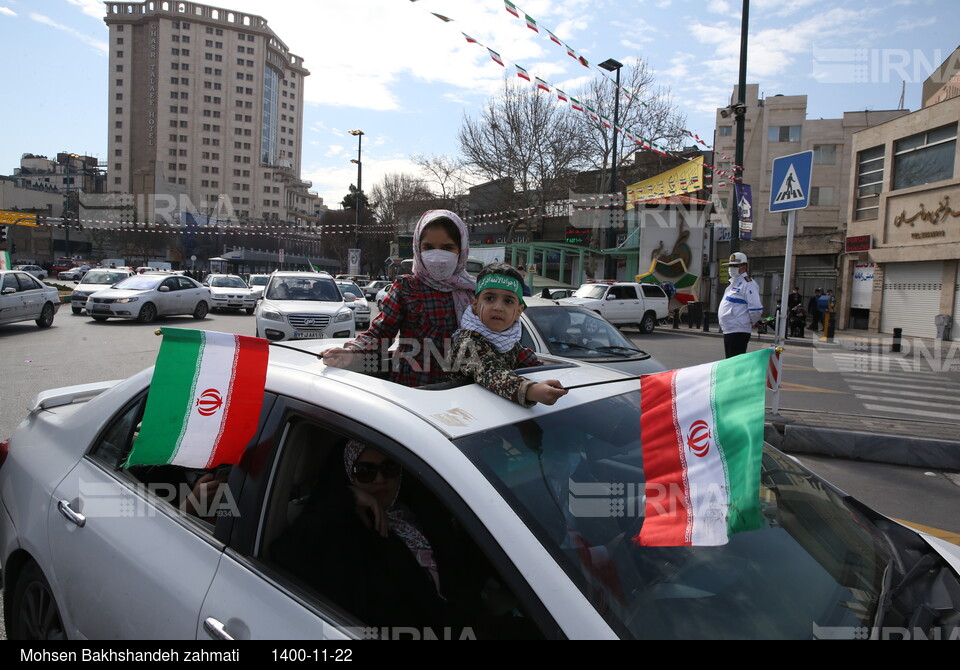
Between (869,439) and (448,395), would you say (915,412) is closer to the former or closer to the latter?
(869,439)

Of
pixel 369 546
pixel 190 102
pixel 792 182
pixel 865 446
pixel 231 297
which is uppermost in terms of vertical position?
pixel 190 102

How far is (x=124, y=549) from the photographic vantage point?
1.90m

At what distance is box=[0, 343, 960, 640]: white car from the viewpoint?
4.70ft

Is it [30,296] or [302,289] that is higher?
[302,289]

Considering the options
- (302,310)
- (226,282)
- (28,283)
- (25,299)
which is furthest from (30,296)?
(226,282)

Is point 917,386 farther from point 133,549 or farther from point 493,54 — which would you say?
point 133,549

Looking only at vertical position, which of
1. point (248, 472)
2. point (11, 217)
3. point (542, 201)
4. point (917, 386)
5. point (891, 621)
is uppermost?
point (542, 201)

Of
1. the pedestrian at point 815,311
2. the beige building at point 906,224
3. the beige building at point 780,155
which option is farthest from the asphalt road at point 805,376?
the beige building at point 780,155

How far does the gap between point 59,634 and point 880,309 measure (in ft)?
92.0

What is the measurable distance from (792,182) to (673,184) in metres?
20.9

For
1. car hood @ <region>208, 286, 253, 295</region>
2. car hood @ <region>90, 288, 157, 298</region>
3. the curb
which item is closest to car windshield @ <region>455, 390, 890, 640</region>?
the curb

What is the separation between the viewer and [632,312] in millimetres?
21781

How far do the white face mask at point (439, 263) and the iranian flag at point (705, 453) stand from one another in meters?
1.48
